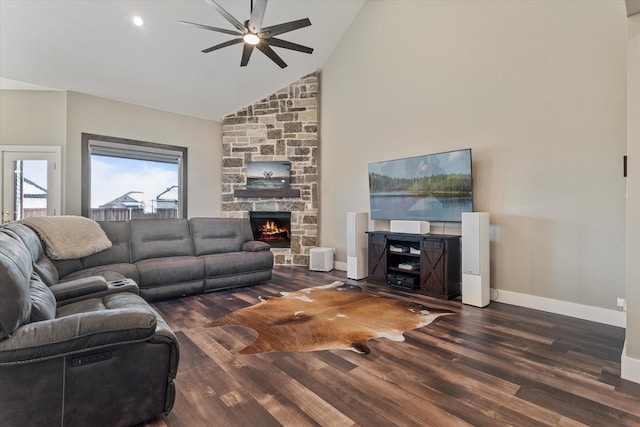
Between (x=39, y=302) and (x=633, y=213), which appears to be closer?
(x=39, y=302)

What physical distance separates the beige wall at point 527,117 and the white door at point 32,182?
5363mm

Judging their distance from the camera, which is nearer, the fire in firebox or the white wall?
the white wall

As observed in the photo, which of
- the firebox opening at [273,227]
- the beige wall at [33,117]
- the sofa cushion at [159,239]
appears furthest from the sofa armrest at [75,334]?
the beige wall at [33,117]

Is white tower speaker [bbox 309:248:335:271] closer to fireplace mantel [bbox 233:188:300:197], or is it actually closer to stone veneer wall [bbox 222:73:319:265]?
stone veneer wall [bbox 222:73:319:265]

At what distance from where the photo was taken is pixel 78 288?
7.40ft

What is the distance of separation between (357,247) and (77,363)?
3.96m

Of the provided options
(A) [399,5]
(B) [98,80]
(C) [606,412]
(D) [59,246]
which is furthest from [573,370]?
(B) [98,80]

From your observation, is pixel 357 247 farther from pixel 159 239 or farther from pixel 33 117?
pixel 33 117

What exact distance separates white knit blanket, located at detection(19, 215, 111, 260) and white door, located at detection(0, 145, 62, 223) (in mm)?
1895

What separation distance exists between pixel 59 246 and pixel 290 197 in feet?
12.3

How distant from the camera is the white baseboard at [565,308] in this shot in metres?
2.89

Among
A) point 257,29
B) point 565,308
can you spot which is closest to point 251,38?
point 257,29

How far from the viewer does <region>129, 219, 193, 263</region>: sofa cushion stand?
13.0 feet

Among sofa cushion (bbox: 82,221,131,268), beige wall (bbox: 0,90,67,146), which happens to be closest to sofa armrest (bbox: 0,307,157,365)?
sofa cushion (bbox: 82,221,131,268)
